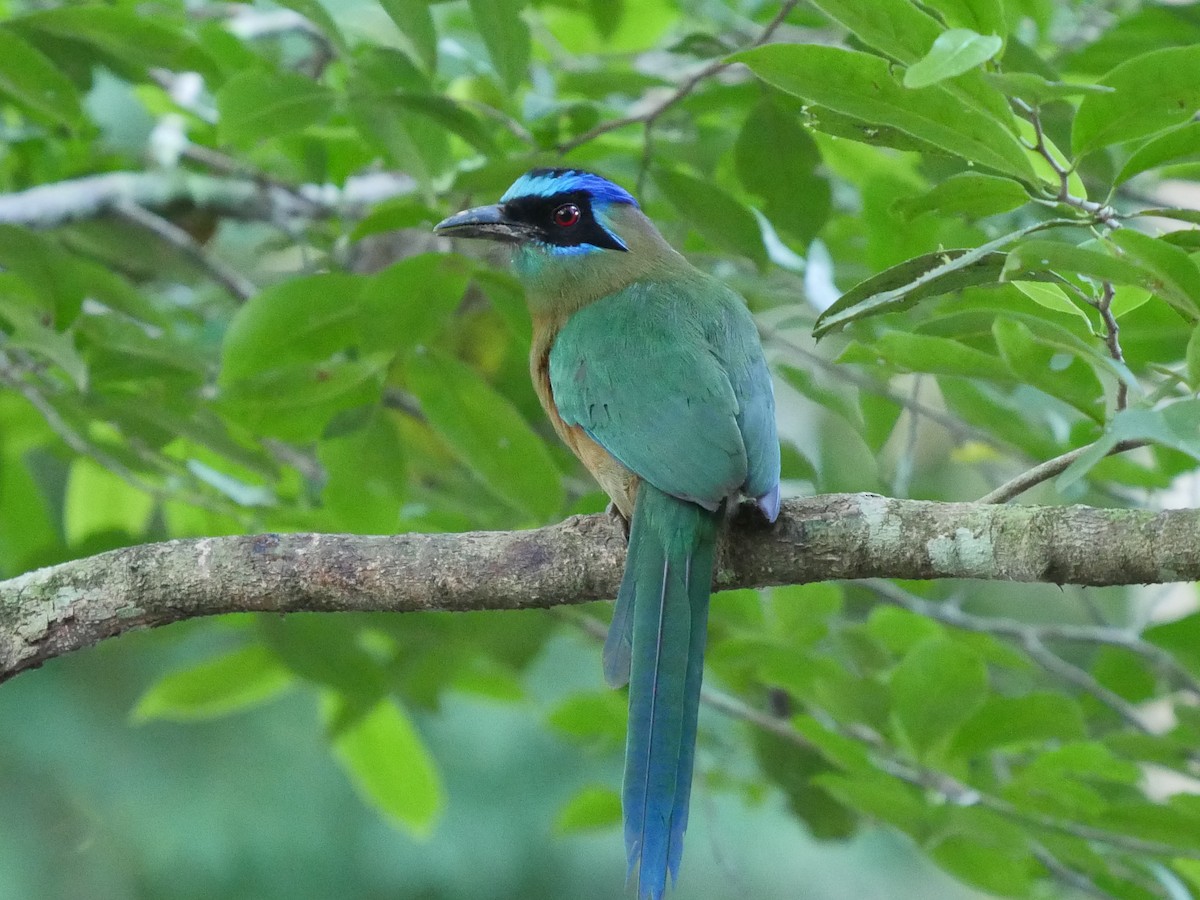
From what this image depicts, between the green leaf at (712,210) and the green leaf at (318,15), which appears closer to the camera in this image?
the green leaf at (318,15)

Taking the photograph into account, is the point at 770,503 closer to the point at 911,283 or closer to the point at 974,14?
the point at 911,283

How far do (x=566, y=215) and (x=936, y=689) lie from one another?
4.58 ft

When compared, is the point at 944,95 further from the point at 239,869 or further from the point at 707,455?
the point at 239,869

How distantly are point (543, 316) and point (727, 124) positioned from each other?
3.19 ft

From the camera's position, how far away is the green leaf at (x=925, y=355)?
1735 millimetres

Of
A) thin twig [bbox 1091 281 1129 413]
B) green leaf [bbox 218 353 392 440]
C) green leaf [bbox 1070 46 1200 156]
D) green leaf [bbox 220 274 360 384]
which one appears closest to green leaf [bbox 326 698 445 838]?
green leaf [bbox 218 353 392 440]

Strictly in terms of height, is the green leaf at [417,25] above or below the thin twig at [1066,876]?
above

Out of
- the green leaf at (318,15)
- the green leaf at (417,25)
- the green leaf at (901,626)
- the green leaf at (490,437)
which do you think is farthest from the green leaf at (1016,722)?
the green leaf at (318,15)

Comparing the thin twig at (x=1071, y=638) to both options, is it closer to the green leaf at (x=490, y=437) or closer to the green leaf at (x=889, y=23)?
the green leaf at (x=490, y=437)

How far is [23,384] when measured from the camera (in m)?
3.01

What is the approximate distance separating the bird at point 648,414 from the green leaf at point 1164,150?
73 cm

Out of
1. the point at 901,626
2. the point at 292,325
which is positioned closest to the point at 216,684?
the point at 292,325

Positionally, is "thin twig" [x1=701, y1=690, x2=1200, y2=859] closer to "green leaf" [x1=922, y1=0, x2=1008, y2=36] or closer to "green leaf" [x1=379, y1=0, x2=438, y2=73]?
"green leaf" [x1=922, y1=0, x2=1008, y2=36]

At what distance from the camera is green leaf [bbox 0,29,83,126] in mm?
2721
